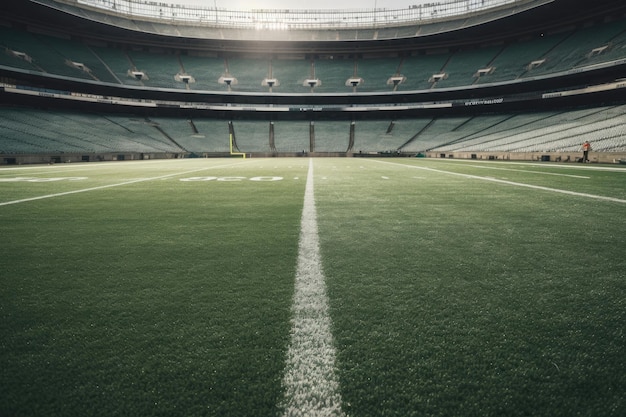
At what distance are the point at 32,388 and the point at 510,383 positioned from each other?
1447 mm

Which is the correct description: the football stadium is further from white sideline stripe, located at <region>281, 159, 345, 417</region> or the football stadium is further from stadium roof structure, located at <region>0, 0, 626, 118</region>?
stadium roof structure, located at <region>0, 0, 626, 118</region>

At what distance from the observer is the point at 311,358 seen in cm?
117

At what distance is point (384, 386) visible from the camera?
102cm

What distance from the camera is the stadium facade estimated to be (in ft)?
87.6

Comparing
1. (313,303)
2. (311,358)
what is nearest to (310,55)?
(313,303)

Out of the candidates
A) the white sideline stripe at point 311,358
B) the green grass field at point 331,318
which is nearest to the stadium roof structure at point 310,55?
the green grass field at point 331,318

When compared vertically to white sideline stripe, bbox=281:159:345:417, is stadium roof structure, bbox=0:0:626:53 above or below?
above

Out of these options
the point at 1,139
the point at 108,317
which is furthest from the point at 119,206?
the point at 1,139

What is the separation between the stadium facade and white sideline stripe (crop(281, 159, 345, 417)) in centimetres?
2318

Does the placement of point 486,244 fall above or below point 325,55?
below

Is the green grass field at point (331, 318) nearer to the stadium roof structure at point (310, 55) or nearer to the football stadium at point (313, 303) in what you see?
the football stadium at point (313, 303)

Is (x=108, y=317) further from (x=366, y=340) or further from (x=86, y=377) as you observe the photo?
(x=366, y=340)

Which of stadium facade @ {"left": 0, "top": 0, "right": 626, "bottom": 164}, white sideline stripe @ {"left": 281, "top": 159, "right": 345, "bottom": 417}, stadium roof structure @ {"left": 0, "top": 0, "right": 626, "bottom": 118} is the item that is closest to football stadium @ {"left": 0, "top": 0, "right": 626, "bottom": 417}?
white sideline stripe @ {"left": 281, "top": 159, "right": 345, "bottom": 417}

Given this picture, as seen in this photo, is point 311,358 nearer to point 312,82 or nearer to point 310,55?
point 312,82
